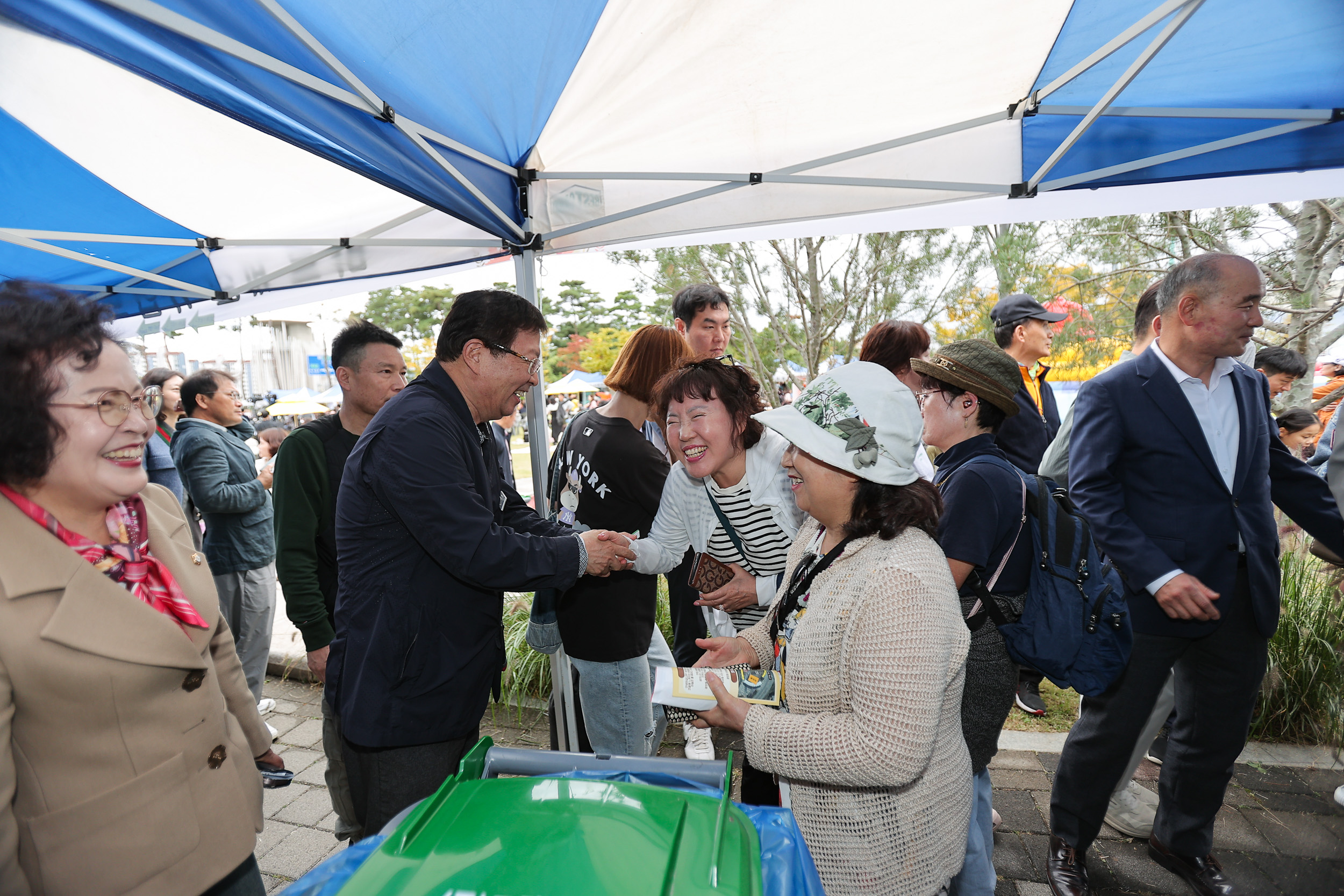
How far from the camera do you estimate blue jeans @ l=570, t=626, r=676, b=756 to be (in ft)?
9.70

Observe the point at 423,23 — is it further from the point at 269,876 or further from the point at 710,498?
the point at 269,876

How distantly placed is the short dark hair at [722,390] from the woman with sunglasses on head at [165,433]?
300cm

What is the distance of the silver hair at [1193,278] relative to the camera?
2676mm

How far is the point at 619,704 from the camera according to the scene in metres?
2.97

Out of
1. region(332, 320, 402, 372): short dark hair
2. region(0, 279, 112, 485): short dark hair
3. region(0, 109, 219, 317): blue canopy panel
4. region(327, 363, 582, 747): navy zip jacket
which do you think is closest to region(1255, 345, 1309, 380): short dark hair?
region(327, 363, 582, 747): navy zip jacket

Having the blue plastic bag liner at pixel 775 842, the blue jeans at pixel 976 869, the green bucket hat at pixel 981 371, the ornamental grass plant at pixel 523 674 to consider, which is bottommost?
the ornamental grass plant at pixel 523 674

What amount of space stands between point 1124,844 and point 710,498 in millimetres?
2601

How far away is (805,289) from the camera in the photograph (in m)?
8.84

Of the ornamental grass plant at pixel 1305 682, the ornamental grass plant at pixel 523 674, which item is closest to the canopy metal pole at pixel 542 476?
the ornamental grass plant at pixel 523 674

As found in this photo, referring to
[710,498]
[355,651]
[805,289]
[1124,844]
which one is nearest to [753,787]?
[710,498]

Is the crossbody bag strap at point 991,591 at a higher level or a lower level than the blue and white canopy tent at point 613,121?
lower

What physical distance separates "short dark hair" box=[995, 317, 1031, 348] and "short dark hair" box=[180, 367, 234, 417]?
5.12 m

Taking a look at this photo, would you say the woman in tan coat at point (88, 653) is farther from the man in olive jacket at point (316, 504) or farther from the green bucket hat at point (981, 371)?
the green bucket hat at point (981, 371)

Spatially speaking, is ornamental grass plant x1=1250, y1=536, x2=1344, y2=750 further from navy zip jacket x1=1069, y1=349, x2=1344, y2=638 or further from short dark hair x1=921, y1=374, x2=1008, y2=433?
short dark hair x1=921, y1=374, x2=1008, y2=433
